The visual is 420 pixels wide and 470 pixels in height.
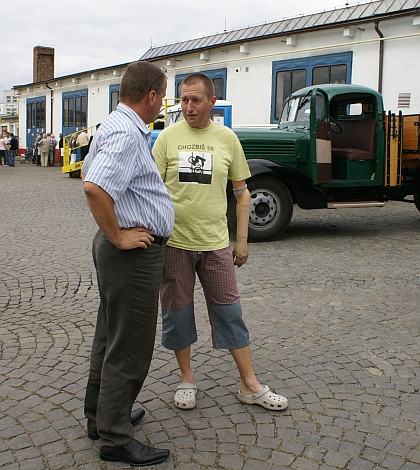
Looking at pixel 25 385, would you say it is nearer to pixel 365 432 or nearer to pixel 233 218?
pixel 365 432

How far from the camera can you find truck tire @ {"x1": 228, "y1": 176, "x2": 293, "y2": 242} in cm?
928

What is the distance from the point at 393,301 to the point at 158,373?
2807mm

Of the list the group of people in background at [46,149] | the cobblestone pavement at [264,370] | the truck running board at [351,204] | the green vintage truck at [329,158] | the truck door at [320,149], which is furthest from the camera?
the group of people in background at [46,149]

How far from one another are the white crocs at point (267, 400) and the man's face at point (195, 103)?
1.59 m

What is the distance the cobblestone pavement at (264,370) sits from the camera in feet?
10.5

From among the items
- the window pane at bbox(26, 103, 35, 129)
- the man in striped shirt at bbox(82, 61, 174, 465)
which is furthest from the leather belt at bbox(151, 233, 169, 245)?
the window pane at bbox(26, 103, 35, 129)

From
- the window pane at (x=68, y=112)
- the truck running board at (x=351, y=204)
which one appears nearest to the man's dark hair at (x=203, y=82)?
the truck running board at (x=351, y=204)

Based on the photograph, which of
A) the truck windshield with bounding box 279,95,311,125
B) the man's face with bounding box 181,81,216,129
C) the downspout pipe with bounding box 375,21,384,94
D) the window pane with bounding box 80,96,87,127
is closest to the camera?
the man's face with bounding box 181,81,216,129

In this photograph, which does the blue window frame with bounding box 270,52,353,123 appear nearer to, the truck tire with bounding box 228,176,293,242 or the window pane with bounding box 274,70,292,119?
the window pane with bounding box 274,70,292,119

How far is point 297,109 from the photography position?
10625 mm

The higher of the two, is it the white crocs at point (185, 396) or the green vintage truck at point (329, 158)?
the green vintage truck at point (329, 158)

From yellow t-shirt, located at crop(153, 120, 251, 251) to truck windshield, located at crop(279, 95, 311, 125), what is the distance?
6.89 m

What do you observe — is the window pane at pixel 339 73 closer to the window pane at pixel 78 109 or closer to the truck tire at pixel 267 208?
the truck tire at pixel 267 208

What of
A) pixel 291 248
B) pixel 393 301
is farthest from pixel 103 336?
pixel 291 248
